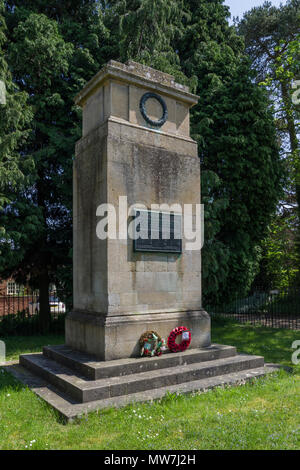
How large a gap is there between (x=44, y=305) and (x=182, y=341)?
8445 millimetres

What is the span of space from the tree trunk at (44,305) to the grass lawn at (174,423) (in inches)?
308

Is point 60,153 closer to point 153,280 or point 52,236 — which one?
point 52,236

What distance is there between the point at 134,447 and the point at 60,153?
1083 cm

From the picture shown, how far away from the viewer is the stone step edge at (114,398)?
5.06m

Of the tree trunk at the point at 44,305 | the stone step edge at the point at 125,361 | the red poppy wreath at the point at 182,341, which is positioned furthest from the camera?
the tree trunk at the point at 44,305

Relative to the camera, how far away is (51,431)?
452cm

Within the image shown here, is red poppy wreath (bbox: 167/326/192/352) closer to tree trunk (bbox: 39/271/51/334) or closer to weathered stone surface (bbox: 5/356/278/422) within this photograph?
weathered stone surface (bbox: 5/356/278/422)

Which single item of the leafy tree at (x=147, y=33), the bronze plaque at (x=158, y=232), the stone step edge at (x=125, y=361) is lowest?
the stone step edge at (x=125, y=361)

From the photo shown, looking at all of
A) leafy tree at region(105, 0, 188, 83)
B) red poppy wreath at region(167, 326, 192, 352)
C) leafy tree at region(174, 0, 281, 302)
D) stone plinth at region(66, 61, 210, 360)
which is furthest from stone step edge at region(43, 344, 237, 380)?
leafy tree at region(105, 0, 188, 83)

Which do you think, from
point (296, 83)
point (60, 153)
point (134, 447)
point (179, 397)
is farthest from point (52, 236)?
point (296, 83)

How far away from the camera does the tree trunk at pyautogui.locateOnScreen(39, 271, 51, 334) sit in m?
14.1

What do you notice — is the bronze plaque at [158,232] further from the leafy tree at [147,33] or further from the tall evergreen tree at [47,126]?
the leafy tree at [147,33]

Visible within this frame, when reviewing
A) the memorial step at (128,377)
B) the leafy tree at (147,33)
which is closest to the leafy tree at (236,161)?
the leafy tree at (147,33)

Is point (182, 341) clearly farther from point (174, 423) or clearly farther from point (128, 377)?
point (174, 423)
